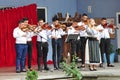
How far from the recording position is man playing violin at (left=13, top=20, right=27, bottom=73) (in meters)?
10.4

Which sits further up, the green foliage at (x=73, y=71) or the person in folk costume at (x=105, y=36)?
the person in folk costume at (x=105, y=36)

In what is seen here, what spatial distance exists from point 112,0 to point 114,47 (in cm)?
168

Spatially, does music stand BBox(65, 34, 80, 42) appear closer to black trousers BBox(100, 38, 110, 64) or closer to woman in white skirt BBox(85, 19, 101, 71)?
woman in white skirt BBox(85, 19, 101, 71)

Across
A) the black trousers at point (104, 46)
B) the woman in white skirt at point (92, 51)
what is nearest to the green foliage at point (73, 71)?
the woman in white skirt at point (92, 51)

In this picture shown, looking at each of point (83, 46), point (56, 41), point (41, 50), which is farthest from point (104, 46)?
point (41, 50)

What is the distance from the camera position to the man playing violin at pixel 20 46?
10.4 meters

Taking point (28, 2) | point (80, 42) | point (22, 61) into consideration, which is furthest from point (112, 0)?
point (22, 61)

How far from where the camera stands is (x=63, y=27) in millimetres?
10836

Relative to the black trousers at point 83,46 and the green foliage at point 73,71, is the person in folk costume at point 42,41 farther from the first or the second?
the green foliage at point 73,71

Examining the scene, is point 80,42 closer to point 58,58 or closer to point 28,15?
point 58,58

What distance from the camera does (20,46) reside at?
1048cm

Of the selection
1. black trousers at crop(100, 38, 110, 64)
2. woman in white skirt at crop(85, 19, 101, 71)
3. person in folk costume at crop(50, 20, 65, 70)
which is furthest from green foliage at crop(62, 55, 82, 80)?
black trousers at crop(100, 38, 110, 64)

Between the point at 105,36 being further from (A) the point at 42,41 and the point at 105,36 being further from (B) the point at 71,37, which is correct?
(A) the point at 42,41

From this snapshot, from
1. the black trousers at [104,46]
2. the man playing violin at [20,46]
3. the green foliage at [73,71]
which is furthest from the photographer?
the black trousers at [104,46]
